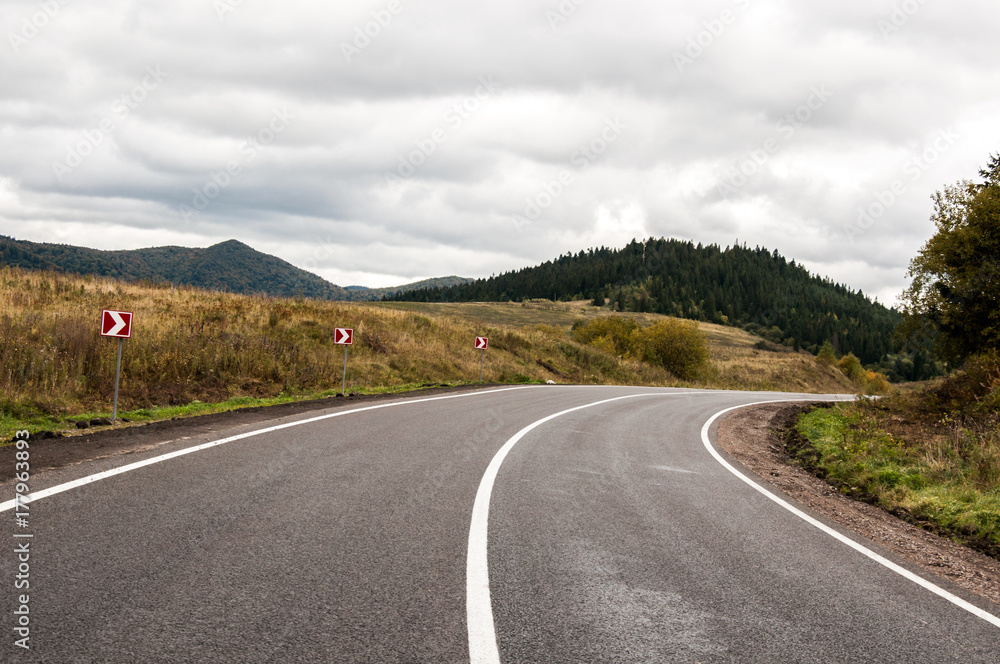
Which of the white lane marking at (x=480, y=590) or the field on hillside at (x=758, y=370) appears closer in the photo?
the white lane marking at (x=480, y=590)

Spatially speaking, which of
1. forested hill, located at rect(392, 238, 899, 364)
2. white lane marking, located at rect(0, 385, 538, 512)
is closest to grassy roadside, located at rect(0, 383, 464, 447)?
white lane marking, located at rect(0, 385, 538, 512)

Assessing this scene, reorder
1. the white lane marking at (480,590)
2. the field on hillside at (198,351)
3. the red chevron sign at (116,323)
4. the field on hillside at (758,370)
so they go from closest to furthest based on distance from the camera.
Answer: the white lane marking at (480,590) < the red chevron sign at (116,323) < the field on hillside at (198,351) < the field on hillside at (758,370)

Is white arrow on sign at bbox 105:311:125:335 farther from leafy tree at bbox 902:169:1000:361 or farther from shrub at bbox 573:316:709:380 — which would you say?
shrub at bbox 573:316:709:380

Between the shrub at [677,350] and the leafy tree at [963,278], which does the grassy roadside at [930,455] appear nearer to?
the leafy tree at [963,278]

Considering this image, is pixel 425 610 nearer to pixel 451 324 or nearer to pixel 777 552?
pixel 777 552

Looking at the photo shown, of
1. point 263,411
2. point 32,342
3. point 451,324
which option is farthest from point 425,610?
point 451,324

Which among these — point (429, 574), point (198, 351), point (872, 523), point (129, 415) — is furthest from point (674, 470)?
point (198, 351)

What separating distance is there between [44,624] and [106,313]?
9.02 meters

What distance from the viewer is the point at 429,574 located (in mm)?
4055

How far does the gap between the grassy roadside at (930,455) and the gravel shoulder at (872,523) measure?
0.35 metres

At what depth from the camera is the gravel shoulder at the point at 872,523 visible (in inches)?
204

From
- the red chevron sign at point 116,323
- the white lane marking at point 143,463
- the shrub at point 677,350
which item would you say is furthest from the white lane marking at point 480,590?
the shrub at point 677,350

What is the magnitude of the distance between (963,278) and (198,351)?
23259 mm

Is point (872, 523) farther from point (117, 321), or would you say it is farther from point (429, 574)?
point (117, 321)
